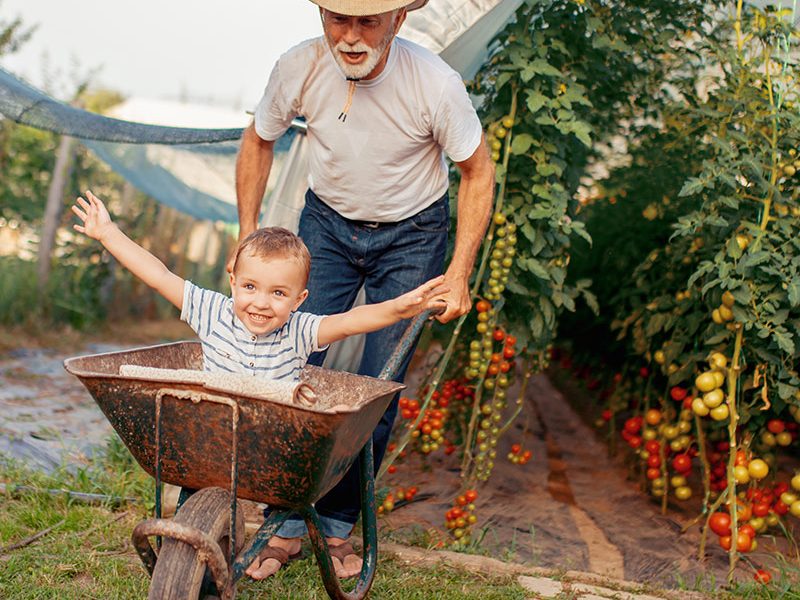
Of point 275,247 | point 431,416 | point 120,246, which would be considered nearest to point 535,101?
point 431,416

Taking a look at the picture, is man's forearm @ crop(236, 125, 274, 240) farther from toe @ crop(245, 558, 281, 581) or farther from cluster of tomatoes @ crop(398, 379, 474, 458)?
toe @ crop(245, 558, 281, 581)

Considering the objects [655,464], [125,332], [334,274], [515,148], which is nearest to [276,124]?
[334,274]

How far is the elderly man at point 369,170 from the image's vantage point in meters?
2.63

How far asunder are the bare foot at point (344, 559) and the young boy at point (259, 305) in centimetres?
77

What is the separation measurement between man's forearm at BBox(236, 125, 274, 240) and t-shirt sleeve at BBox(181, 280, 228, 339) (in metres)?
0.61

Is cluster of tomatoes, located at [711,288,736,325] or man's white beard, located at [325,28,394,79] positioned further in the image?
cluster of tomatoes, located at [711,288,736,325]

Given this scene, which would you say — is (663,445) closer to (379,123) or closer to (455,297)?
(455,297)

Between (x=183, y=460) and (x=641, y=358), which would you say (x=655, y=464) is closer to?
(x=641, y=358)

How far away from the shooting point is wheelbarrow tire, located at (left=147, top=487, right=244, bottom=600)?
5.95ft

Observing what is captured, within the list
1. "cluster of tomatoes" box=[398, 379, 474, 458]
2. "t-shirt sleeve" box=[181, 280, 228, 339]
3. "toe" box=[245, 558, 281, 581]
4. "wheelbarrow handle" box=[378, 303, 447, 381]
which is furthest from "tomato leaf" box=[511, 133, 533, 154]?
"toe" box=[245, 558, 281, 581]

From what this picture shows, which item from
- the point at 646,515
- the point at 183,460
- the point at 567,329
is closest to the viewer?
the point at 183,460

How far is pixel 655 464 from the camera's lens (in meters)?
3.63

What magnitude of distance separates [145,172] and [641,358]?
2667mm

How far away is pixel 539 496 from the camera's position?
13.5ft
